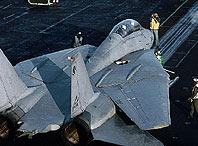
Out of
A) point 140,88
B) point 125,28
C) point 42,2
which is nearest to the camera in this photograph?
point 140,88

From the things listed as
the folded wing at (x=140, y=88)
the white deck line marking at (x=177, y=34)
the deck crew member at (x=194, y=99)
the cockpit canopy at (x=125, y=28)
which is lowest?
the white deck line marking at (x=177, y=34)

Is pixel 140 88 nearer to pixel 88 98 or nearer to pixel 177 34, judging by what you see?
pixel 88 98

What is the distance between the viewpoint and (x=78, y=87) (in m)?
15.6

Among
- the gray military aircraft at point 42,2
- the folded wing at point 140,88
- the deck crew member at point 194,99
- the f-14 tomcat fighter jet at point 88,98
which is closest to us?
the f-14 tomcat fighter jet at point 88,98

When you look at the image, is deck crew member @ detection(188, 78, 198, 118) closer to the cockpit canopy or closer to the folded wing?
the folded wing

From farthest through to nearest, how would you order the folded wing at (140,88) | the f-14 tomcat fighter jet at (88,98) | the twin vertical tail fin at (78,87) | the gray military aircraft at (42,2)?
the gray military aircraft at (42,2)
the folded wing at (140,88)
the f-14 tomcat fighter jet at (88,98)
the twin vertical tail fin at (78,87)

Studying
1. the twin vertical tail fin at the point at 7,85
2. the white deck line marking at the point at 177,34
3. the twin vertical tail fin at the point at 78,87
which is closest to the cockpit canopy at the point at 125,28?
the white deck line marking at the point at 177,34

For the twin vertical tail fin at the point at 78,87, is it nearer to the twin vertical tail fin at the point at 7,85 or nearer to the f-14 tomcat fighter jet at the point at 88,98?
the f-14 tomcat fighter jet at the point at 88,98

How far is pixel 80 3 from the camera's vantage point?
41.8m

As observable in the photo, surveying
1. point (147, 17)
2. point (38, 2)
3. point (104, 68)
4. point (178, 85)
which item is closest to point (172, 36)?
point (147, 17)

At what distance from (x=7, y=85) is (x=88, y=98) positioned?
132 inches

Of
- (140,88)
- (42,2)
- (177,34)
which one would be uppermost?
(140,88)

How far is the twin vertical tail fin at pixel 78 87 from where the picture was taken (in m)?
15.3

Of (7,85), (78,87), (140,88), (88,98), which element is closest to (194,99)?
(140,88)
